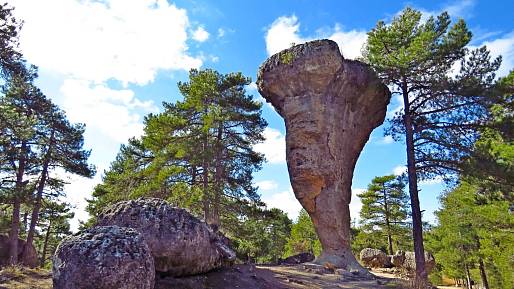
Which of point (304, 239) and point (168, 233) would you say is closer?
point (168, 233)

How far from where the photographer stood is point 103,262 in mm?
5234

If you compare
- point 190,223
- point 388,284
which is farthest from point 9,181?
point 388,284

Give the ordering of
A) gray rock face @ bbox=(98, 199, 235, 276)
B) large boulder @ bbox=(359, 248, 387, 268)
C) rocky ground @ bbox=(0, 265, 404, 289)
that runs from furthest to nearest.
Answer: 1. large boulder @ bbox=(359, 248, 387, 268)
2. rocky ground @ bbox=(0, 265, 404, 289)
3. gray rock face @ bbox=(98, 199, 235, 276)

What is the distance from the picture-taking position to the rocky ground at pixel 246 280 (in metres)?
8.00

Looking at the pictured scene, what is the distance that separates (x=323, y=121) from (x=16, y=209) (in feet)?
50.7

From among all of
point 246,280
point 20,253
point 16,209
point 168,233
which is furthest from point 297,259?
point 20,253

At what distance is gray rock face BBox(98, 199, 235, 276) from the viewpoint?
24.9 feet

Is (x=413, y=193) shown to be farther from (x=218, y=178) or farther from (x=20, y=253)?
(x=20, y=253)

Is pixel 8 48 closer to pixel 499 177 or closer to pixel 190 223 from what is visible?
pixel 190 223

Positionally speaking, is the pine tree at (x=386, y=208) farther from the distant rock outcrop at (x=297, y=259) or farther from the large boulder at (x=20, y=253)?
the large boulder at (x=20, y=253)

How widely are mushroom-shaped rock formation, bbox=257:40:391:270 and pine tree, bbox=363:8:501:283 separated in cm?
249

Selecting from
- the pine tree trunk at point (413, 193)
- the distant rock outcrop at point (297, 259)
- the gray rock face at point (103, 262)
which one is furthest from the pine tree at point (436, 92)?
the gray rock face at point (103, 262)

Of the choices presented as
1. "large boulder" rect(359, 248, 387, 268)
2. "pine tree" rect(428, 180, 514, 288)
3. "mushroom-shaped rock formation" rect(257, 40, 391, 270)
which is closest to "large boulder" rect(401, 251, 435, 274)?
"large boulder" rect(359, 248, 387, 268)

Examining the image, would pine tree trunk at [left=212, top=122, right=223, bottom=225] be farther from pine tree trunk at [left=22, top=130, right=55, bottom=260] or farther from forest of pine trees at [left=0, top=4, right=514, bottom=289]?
pine tree trunk at [left=22, top=130, right=55, bottom=260]
